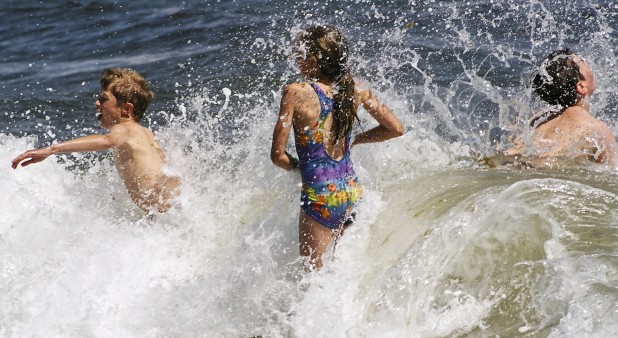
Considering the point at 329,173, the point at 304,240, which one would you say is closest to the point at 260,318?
the point at 304,240

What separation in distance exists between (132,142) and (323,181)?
1579 mm

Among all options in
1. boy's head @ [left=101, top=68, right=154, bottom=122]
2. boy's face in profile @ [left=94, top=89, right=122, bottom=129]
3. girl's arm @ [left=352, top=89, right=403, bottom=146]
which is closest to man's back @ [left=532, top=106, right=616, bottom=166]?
girl's arm @ [left=352, top=89, right=403, bottom=146]

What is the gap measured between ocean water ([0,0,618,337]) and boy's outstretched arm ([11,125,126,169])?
1.66 ft

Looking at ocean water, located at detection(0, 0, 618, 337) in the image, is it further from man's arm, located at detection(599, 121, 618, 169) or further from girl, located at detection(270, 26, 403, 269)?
girl, located at detection(270, 26, 403, 269)

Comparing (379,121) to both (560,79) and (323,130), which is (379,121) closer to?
(323,130)

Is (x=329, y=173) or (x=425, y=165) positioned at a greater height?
(x=329, y=173)

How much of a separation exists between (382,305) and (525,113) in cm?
237

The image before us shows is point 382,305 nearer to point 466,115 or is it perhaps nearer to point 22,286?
point 22,286

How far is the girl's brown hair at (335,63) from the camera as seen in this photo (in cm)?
496

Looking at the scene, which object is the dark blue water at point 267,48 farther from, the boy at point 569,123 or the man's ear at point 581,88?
the man's ear at point 581,88

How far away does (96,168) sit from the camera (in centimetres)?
745

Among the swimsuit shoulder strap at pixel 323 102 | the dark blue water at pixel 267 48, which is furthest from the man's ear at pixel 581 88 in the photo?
the swimsuit shoulder strap at pixel 323 102

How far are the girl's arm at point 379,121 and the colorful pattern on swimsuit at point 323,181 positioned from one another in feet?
0.73

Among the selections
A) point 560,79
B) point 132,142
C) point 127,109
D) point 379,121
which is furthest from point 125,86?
point 560,79
